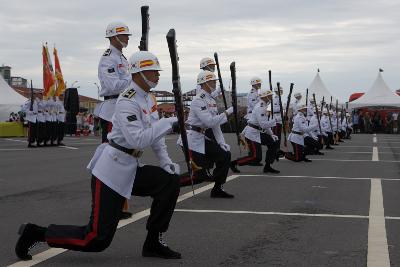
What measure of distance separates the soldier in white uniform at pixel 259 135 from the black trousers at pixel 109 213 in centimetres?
866

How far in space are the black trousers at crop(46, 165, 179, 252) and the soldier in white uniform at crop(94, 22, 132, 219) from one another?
8.47 feet

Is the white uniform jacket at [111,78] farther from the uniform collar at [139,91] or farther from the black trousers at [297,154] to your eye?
the black trousers at [297,154]

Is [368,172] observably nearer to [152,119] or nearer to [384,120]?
[152,119]

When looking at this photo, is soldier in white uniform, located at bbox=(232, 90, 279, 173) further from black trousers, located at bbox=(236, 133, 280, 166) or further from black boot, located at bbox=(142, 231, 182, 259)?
black boot, located at bbox=(142, 231, 182, 259)

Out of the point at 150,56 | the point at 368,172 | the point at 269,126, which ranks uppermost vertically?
the point at 150,56

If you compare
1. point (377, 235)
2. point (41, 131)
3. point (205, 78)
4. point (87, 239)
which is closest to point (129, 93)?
point (87, 239)

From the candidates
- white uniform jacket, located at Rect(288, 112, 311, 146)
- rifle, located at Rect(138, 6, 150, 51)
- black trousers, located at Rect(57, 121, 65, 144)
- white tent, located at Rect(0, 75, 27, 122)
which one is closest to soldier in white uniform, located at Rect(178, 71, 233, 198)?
rifle, located at Rect(138, 6, 150, 51)

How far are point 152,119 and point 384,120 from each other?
50383 millimetres

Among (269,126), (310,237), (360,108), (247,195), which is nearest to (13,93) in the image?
(360,108)

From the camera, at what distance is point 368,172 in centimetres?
1667

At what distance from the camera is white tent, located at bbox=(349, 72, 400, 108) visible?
53.3 m

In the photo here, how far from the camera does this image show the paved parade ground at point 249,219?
263 inches

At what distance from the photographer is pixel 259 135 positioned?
1544 cm

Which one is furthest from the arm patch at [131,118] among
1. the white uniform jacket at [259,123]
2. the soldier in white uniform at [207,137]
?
the white uniform jacket at [259,123]
